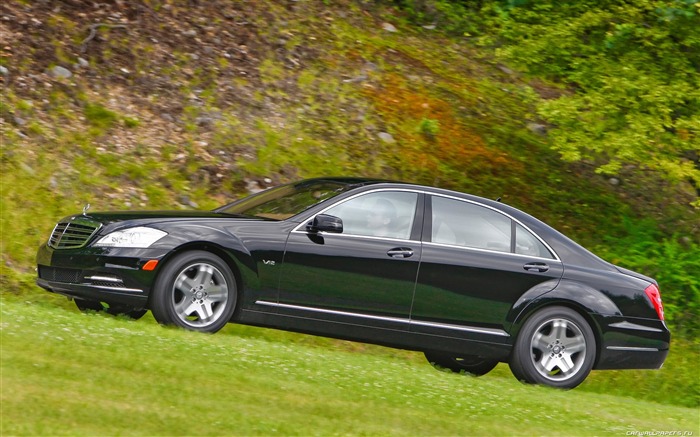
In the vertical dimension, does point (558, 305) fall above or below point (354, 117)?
below

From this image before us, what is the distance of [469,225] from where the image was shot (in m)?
10.6

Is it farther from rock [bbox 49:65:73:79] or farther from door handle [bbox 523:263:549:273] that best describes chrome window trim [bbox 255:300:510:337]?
rock [bbox 49:65:73:79]

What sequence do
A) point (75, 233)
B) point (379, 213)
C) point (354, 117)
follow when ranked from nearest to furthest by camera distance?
point (75, 233)
point (379, 213)
point (354, 117)

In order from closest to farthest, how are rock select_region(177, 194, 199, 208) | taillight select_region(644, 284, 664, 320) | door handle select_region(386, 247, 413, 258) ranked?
door handle select_region(386, 247, 413, 258) → taillight select_region(644, 284, 664, 320) → rock select_region(177, 194, 199, 208)

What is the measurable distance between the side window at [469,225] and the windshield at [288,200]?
0.89 m

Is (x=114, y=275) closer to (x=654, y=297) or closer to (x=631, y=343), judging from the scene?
(x=631, y=343)

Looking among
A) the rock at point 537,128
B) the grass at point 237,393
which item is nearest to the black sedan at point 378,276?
the grass at point 237,393

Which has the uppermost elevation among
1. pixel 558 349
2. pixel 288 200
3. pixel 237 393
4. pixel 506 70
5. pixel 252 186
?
pixel 506 70

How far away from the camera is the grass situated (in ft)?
22.9

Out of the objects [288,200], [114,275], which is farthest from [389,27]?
[114,275]

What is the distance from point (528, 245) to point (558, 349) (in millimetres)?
1032

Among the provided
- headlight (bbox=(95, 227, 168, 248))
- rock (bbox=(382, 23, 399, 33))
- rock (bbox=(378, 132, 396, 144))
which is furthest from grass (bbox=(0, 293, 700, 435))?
rock (bbox=(382, 23, 399, 33))

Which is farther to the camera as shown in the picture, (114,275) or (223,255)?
(223,255)

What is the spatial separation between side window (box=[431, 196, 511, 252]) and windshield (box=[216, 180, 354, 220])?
35.2 inches
